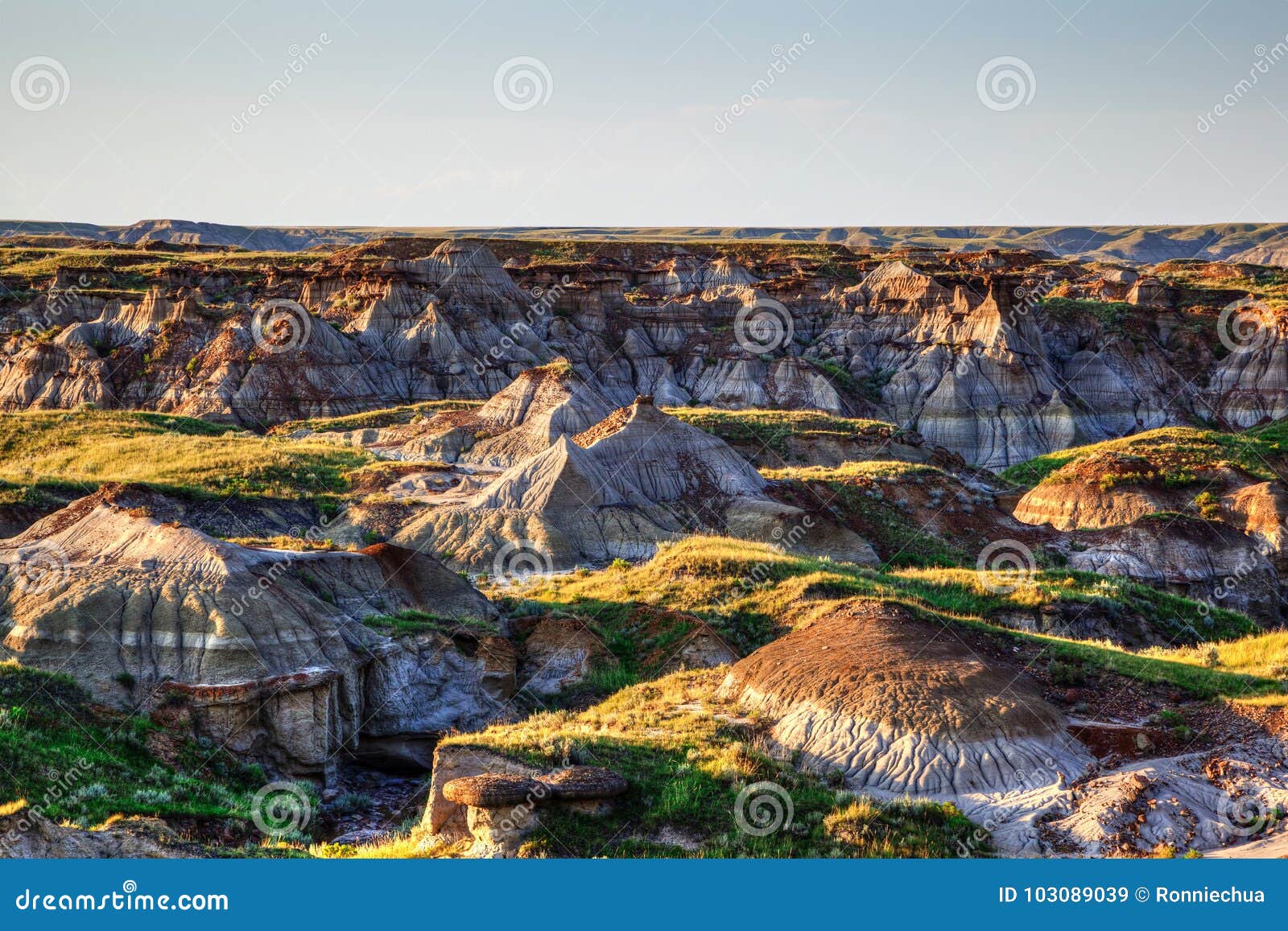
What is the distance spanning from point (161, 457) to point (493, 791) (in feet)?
142

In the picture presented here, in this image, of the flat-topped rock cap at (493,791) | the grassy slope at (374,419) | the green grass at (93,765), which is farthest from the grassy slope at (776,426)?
the flat-topped rock cap at (493,791)

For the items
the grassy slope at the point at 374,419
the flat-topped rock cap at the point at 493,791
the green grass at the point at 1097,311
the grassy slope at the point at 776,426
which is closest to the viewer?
the flat-topped rock cap at the point at 493,791

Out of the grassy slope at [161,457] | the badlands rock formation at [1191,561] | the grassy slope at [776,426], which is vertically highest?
the grassy slope at [776,426]

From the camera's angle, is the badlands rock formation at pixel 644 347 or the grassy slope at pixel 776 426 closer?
the grassy slope at pixel 776 426

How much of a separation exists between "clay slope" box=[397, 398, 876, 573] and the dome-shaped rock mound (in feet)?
70.2

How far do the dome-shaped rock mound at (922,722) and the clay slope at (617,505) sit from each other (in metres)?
21.4

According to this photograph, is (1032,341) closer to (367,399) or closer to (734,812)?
(367,399)

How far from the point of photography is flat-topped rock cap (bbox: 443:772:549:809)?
15070 millimetres

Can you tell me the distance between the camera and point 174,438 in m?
57.7

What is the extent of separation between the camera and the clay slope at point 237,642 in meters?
21.6

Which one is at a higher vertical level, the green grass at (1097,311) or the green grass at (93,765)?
the green grass at (1097,311)

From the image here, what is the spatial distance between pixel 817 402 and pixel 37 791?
250 feet

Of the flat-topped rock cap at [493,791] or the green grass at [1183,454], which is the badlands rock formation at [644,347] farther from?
the flat-topped rock cap at [493,791]

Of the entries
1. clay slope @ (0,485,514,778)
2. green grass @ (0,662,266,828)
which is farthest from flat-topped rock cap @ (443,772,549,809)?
clay slope @ (0,485,514,778)
